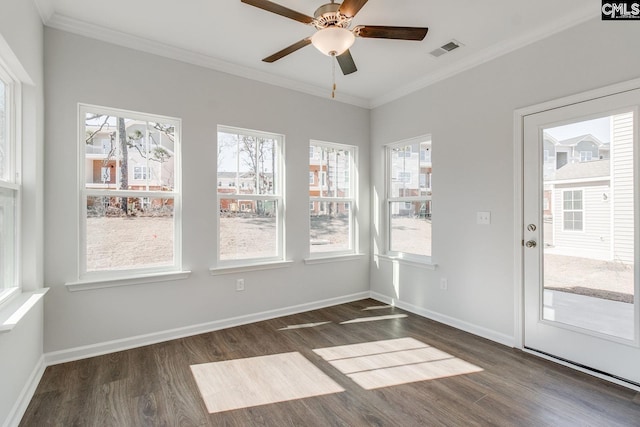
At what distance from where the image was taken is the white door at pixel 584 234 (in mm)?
2291

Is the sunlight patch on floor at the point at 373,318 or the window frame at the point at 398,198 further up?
the window frame at the point at 398,198

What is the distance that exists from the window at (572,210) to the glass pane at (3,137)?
4.13m

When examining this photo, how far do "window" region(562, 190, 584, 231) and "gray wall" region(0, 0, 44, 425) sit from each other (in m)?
3.94

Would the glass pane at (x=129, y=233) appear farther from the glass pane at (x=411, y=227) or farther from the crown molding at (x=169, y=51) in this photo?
the glass pane at (x=411, y=227)

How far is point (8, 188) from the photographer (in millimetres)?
2062

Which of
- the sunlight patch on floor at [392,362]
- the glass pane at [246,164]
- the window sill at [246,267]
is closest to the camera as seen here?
the sunlight patch on floor at [392,362]

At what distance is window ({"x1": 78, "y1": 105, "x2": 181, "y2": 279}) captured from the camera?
110 inches

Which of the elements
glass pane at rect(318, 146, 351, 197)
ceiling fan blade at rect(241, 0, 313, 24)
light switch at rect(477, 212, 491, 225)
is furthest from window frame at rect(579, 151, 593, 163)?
glass pane at rect(318, 146, 351, 197)

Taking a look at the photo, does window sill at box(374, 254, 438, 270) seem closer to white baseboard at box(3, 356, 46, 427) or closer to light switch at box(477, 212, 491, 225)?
light switch at box(477, 212, 491, 225)

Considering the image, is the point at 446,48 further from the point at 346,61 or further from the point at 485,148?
the point at 346,61

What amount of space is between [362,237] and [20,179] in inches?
142

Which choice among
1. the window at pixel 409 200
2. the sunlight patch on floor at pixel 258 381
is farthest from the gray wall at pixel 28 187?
the window at pixel 409 200

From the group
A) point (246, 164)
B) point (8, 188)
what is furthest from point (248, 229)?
point (8, 188)

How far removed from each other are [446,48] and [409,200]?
175cm
